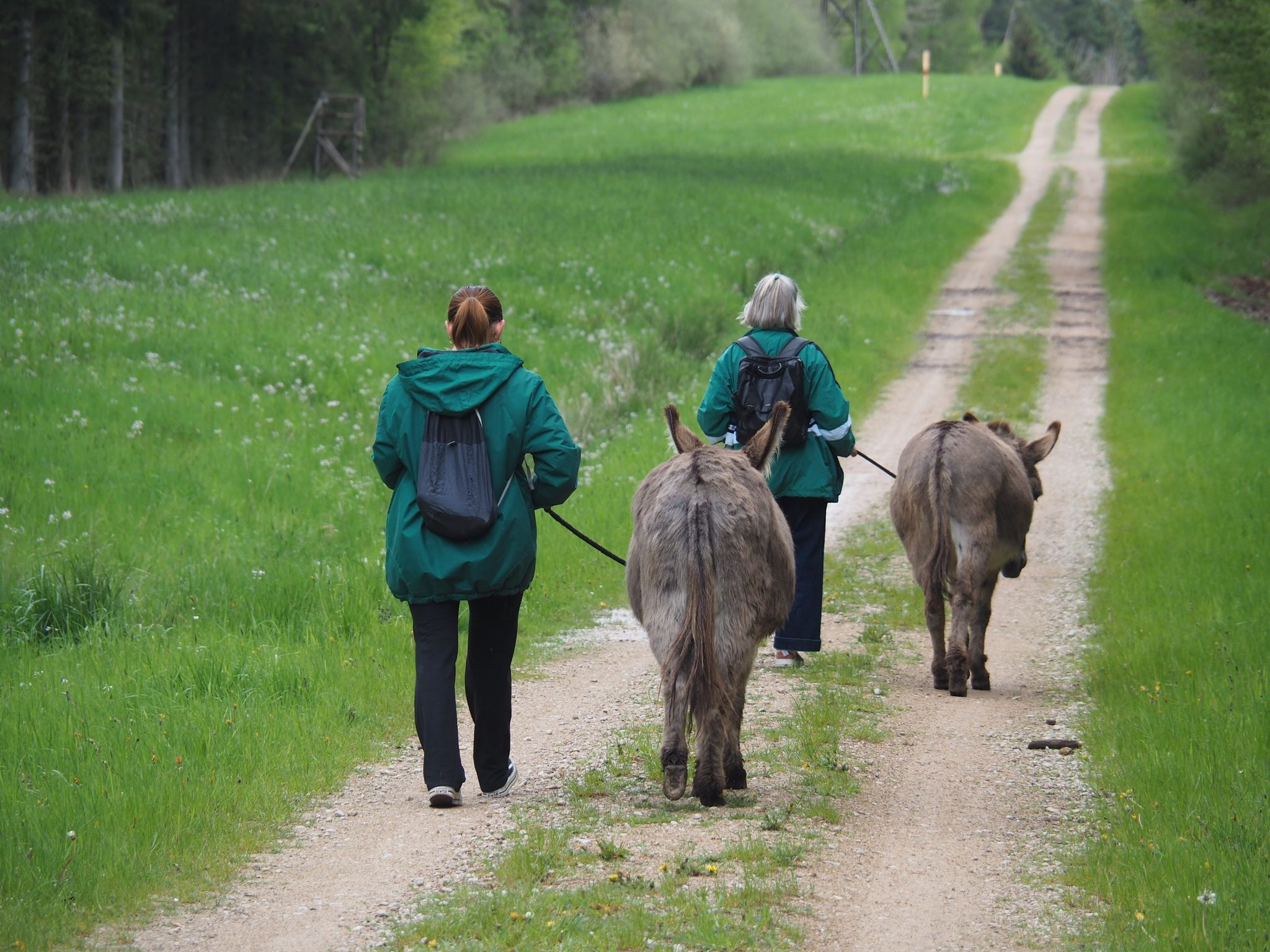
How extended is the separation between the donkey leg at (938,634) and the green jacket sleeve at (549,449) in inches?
124

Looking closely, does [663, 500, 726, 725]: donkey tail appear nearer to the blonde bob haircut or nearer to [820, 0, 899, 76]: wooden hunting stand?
the blonde bob haircut

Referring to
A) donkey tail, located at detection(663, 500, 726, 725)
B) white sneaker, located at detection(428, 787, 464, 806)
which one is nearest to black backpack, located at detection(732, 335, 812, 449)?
donkey tail, located at detection(663, 500, 726, 725)

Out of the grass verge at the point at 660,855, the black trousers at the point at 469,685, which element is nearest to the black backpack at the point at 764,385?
the grass verge at the point at 660,855

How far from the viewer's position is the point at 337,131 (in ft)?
143

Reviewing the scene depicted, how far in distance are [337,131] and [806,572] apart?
3865 cm

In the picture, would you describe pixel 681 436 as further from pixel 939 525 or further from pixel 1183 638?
pixel 1183 638

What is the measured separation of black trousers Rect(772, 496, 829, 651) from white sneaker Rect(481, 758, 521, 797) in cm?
230

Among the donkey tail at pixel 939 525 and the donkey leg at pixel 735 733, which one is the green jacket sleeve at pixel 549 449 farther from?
the donkey tail at pixel 939 525

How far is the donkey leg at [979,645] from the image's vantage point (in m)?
8.26

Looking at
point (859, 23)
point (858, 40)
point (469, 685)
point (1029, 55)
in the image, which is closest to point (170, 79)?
point (469, 685)

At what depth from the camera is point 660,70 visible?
72000mm

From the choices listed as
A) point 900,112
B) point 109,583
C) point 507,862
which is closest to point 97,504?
point 109,583

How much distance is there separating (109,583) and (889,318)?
1564 cm

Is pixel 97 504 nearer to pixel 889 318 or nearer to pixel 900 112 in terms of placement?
pixel 889 318
